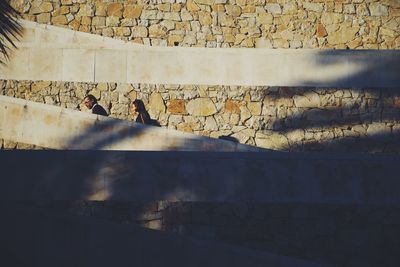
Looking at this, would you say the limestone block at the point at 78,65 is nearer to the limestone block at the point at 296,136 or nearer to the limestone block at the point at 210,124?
the limestone block at the point at 210,124

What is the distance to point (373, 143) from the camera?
8.68m

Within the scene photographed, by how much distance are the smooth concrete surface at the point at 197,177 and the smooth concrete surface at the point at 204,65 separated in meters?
3.45

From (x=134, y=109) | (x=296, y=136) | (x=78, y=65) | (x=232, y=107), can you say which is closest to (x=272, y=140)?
(x=296, y=136)

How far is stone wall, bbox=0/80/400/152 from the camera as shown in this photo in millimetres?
8695

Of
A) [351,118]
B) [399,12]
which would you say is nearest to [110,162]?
[351,118]

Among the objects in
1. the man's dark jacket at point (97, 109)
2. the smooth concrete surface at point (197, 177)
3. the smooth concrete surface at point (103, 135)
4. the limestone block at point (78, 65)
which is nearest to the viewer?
the smooth concrete surface at point (197, 177)

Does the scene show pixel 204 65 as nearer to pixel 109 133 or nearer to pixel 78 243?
pixel 109 133

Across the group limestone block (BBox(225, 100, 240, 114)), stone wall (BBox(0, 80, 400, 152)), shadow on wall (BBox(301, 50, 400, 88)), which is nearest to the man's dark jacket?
stone wall (BBox(0, 80, 400, 152))

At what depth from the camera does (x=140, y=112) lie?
8.64 meters

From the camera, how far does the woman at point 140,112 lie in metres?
8.60

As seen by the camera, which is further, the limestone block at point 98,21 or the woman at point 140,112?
the limestone block at point 98,21

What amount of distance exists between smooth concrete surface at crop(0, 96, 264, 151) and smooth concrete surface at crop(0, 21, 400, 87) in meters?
1.53

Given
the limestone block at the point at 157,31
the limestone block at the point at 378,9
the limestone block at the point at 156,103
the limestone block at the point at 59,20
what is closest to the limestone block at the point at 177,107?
the limestone block at the point at 156,103

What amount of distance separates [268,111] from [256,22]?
181 cm
